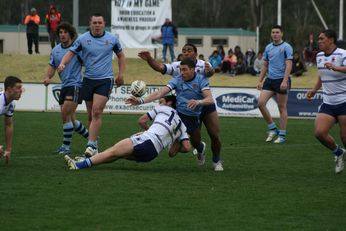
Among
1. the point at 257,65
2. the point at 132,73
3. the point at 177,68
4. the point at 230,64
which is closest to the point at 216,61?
the point at 230,64

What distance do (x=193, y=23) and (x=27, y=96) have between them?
152 ft

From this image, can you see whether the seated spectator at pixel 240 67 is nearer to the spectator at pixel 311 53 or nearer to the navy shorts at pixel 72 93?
the spectator at pixel 311 53

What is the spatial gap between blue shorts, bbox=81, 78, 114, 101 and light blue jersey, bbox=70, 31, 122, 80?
A: 2.5 inches

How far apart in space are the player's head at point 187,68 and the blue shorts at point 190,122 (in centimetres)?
57

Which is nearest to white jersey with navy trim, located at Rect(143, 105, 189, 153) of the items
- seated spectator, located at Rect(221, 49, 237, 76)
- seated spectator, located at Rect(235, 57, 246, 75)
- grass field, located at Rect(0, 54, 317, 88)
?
grass field, located at Rect(0, 54, 317, 88)

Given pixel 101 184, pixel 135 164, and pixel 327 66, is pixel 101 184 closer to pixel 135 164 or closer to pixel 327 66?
pixel 135 164

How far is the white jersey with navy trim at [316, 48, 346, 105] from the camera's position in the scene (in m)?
12.5

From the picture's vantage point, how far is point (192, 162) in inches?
551

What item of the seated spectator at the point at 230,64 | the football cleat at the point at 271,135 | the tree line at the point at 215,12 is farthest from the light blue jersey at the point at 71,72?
the tree line at the point at 215,12

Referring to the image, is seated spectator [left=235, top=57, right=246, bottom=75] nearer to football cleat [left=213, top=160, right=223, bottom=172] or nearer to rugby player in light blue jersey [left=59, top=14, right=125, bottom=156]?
rugby player in light blue jersey [left=59, top=14, right=125, bottom=156]

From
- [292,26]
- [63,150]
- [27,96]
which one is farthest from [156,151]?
[292,26]

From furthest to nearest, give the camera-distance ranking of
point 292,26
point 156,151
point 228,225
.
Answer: point 292,26 < point 156,151 < point 228,225

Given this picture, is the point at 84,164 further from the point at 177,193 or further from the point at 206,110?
the point at 177,193

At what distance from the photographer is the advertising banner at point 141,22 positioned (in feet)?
120
